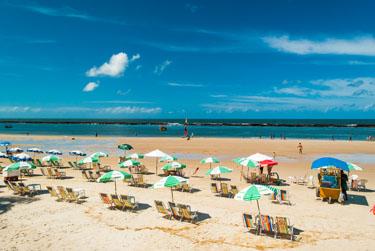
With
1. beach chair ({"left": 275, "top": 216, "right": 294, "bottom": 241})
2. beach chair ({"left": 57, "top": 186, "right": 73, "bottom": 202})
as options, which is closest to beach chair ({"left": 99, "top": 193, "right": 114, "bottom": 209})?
beach chair ({"left": 57, "top": 186, "right": 73, "bottom": 202})

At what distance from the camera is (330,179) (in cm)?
1434

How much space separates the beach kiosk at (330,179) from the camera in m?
13.8

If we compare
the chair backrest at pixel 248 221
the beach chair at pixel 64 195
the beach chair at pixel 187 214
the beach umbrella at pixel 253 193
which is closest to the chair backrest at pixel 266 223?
the chair backrest at pixel 248 221

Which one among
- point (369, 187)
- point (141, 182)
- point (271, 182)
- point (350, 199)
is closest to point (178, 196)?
point (141, 182)

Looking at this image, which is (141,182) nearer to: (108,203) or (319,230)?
(108,203)

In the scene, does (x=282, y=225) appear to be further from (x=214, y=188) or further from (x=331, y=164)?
(x=214, y=188)

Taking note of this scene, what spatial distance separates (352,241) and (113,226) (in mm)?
7225

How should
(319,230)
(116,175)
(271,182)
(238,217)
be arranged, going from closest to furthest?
(319,230)
(238,217)
(116,175)
(271,182)

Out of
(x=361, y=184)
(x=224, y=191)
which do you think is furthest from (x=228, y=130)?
(x=224, y=191)

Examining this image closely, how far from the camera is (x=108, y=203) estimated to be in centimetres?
1333

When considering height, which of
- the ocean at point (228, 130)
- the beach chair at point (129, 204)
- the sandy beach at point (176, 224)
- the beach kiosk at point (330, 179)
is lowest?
the sandy beach at point (176, 224)

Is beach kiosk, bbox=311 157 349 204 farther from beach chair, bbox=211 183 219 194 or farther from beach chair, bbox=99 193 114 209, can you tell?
beach chair, bbox=99 193 114 209

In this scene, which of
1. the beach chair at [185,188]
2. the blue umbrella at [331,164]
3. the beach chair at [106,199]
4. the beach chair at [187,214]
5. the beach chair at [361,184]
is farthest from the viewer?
the beach chair at [361,184]

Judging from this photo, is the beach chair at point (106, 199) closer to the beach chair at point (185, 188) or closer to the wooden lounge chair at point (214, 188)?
the beach chair at point (185, 188)
